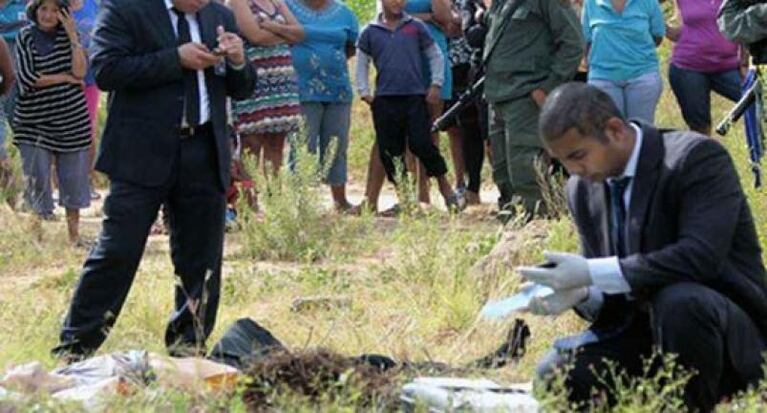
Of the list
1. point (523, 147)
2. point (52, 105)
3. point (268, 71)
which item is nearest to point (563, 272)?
point (523, 147)

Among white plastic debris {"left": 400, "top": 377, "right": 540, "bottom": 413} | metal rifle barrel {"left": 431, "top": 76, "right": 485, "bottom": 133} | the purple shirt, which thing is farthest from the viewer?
metal rifle barrel {"left": 431, "top": 76, "right": 485, "bottom": 133}

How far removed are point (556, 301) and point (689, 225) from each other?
0.50 metres

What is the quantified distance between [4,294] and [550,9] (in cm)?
344

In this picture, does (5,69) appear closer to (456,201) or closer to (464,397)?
(456,201)

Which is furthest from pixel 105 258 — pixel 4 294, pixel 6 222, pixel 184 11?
pixel 6 222

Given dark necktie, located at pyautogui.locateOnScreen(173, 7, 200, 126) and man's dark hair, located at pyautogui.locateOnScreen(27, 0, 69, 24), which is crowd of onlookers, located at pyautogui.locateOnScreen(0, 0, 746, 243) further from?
dark necktie, located at pyautogui.locateOnScreen(173, 7, 200, 126)

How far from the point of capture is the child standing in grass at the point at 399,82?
11844 millimetres

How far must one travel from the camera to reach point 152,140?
23.2 feet

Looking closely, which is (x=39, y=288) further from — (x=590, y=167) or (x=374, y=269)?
(x=590, y=167)

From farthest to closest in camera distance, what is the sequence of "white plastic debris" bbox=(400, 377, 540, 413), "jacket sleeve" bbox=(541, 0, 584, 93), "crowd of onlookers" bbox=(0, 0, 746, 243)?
"crowd of onlookers" bbox=(0, 0, 746, 243), "jacket sleeve" bbox=(541, 0, 584, 93), "white plastic debris" bbox=(400, 377, 540, 413)

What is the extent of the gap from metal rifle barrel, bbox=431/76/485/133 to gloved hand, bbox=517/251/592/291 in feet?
20.5

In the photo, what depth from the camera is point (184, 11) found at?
7215 mm

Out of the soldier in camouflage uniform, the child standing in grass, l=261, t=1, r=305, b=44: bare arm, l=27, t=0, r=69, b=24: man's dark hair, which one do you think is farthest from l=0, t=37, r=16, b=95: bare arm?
the soldier in camouflage uniform

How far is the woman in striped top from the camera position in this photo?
1086 cm
